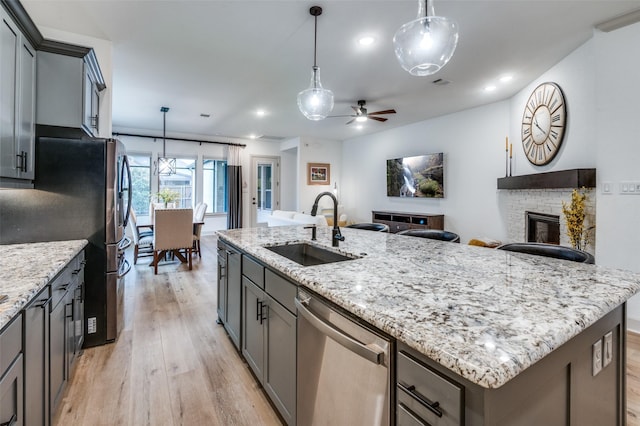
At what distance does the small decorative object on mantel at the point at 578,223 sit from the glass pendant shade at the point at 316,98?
108 inches

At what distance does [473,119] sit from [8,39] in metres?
6.01

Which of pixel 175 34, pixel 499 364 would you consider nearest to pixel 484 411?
pixel 499 364

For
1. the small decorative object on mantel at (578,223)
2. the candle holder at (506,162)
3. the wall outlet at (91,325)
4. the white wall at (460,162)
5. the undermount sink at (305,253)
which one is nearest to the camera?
the undermount sink at (305,253)

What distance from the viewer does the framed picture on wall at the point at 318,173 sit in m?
8.35

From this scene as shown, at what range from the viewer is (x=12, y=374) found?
105cm

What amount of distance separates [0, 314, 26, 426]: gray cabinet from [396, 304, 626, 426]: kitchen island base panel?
126 cm

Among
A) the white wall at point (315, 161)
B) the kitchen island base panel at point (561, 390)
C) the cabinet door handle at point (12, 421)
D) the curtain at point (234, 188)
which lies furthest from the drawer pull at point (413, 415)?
the curtain at point (234, 188)

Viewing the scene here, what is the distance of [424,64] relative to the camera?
1.97 meters

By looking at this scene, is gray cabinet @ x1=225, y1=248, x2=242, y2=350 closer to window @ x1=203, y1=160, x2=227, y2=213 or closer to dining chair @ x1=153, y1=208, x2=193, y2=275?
dining chair @ x1=153, y1=208, x2=193, y2=275

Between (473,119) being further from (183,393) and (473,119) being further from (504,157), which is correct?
(183,393)

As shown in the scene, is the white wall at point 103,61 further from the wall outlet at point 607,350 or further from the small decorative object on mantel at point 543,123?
the small decorative object on mantel at point 543,123

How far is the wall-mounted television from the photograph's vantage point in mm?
6125

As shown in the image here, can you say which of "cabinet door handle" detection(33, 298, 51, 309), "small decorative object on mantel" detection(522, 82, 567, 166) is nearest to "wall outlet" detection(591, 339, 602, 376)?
"cabinet door handle" detection(33, 298, 51, 309)

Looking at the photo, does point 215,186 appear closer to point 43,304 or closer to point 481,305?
point 43,304
